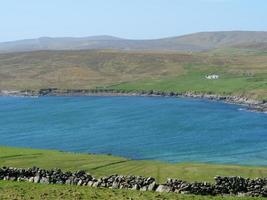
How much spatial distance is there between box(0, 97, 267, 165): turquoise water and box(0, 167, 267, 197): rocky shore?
32199 millimetres

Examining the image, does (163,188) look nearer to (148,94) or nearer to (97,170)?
(97,170)

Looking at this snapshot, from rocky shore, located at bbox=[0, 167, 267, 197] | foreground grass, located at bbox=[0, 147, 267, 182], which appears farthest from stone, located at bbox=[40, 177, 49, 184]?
foreground grass, located at bbox=[0, 147, 267, 182]

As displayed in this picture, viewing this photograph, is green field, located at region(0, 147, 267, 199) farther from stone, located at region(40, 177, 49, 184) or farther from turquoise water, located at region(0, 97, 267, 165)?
turquoise water, located at region(0, 97, 267, 165)

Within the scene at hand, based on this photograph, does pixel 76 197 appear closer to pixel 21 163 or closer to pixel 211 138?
pixel 21 163

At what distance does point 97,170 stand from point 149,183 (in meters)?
11.1

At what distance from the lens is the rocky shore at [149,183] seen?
33812 millimetres

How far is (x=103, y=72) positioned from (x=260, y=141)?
116166mm

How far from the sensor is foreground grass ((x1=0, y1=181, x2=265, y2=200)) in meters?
31.8

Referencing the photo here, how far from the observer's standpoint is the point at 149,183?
115 feet

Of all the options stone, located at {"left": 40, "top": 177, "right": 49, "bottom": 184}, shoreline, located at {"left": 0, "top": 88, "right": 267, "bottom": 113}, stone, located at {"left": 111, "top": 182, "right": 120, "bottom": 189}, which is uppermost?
stone, located at {"left": 40, "top": 177, "right": 49, "bottom": 184}

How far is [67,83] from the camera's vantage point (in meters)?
183

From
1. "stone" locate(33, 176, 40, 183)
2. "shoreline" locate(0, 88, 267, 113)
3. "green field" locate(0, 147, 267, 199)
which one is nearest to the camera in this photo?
"green field" locate(0, 147, 267, 199)

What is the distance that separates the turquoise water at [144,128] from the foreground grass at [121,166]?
762 inches

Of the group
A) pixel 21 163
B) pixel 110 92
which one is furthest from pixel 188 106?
pixel 21 163
